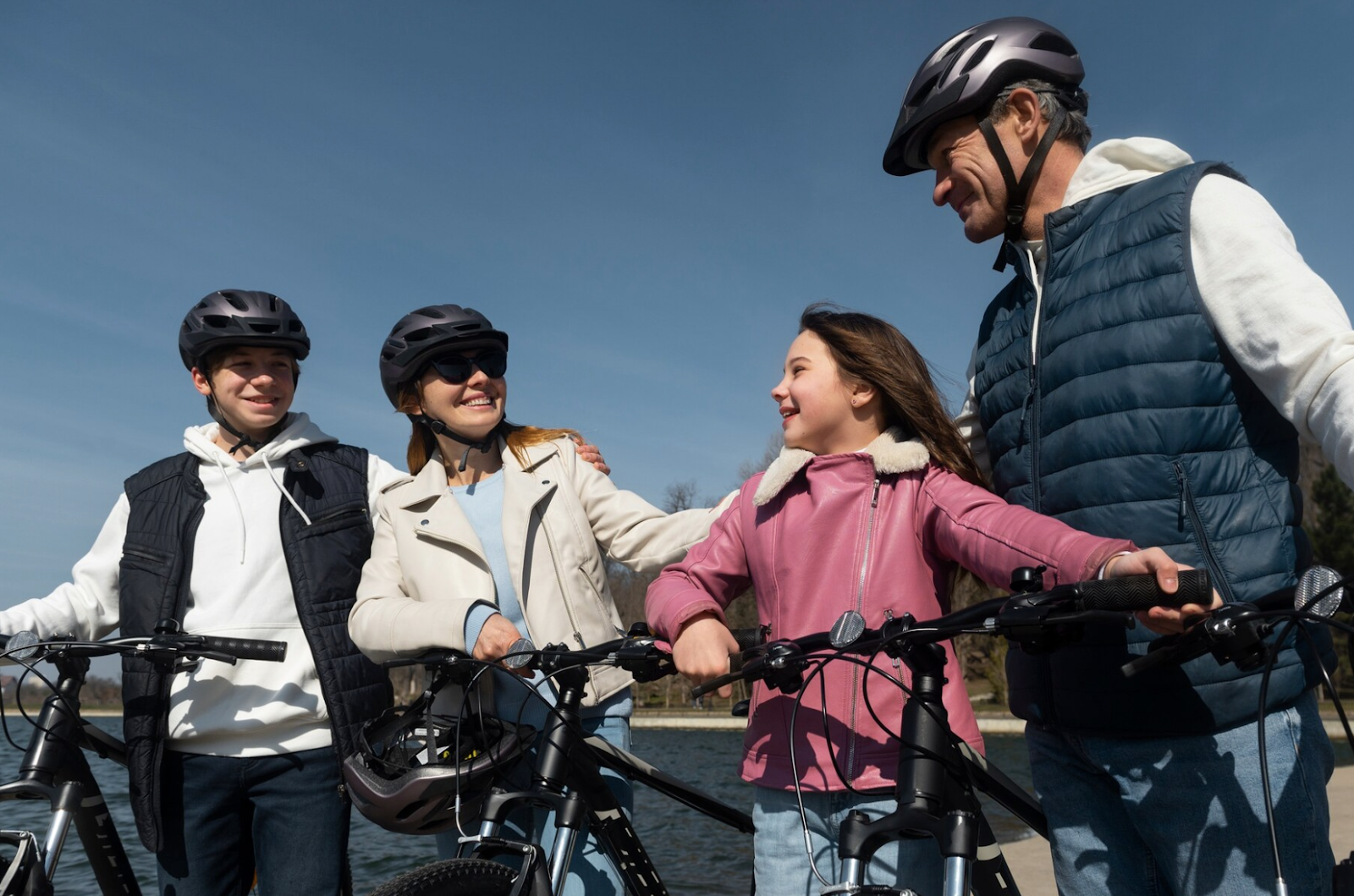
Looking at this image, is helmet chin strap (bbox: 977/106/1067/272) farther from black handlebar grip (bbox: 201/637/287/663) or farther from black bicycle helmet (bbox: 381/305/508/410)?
black handlebar grip (bbox: 201/637/287/663)

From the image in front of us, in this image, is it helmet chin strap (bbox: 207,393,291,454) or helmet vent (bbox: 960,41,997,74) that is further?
helmet chin strap (bbox: 207,393,291,454)

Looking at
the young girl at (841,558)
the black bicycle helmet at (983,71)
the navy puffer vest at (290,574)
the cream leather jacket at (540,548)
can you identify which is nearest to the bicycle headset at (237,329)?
the navy puffer vest at (290,574)

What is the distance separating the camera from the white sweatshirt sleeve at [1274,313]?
188 centimetres

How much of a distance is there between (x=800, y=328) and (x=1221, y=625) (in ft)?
4.91

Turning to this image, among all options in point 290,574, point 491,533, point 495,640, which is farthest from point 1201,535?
point 290,574

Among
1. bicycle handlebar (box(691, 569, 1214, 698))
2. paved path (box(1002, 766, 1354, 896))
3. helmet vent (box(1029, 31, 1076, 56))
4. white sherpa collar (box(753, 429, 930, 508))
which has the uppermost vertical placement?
helmet vent (box(1029, 31, 1076, 56))

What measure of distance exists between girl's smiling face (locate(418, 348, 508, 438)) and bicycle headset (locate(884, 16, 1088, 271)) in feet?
5.36

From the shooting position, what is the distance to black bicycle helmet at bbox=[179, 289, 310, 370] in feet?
12.5

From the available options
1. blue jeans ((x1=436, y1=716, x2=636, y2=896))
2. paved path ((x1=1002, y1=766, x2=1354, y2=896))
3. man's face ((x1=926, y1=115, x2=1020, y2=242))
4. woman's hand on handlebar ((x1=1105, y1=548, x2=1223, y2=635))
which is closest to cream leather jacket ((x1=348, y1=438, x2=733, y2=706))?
blue jeans ((x1=436, y1=716, x2=636, y2=896))

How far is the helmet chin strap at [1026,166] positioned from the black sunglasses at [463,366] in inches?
71.0

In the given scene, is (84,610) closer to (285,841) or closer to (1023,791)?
(285,841)

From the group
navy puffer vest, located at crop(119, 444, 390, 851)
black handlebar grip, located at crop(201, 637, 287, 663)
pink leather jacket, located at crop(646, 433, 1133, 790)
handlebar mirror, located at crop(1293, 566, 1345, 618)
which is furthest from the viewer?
navy puffer vest, located at crop(119, 444, 390, 851)

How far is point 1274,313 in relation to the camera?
2.01 metres

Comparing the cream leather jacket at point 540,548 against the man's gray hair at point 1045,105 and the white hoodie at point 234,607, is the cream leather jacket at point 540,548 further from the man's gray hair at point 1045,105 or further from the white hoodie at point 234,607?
the man's gray hair at point 1045,105
